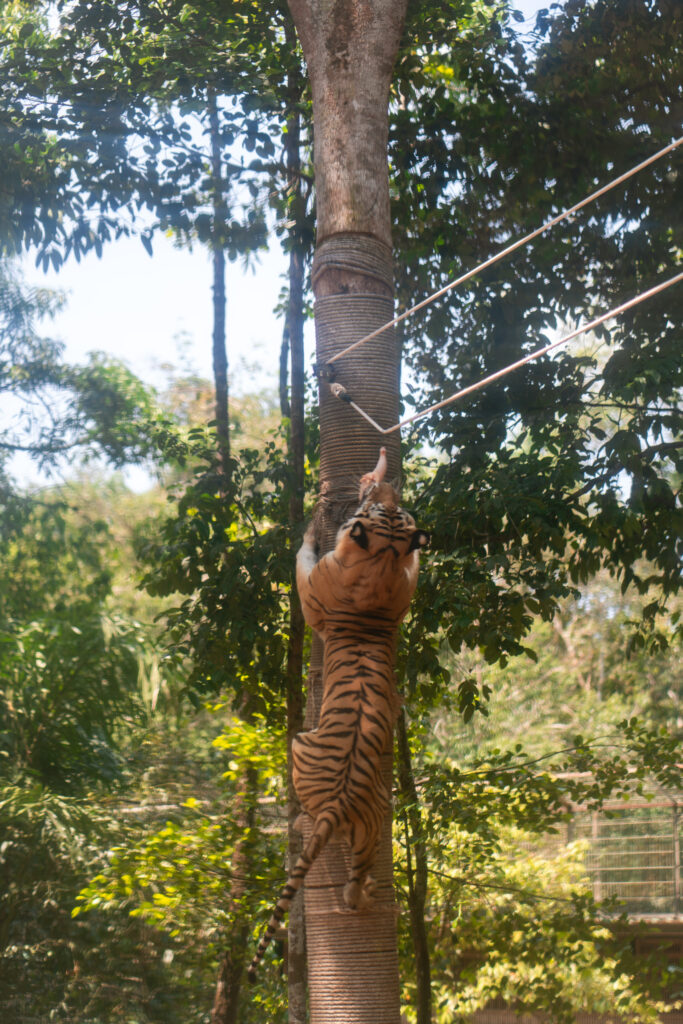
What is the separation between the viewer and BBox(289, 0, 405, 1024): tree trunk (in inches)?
95.1

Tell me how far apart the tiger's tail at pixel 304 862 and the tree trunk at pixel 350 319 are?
0.26 m

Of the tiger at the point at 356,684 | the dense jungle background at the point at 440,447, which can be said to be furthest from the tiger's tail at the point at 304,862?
the dense jungle background at the point at 440,447

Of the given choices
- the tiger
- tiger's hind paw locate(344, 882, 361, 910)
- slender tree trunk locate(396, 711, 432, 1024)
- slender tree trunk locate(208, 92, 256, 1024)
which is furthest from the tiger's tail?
slender tree trunk locate(208, 92, 256, 1024)

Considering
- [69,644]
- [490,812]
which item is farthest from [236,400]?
[490,812]

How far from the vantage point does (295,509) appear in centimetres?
420

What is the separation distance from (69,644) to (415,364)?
3700 mm

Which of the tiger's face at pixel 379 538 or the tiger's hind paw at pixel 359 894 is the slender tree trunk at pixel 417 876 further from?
the tiger's face at pixel 379 538

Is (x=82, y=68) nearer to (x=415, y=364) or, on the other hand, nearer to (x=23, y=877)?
(x=415, y=364)

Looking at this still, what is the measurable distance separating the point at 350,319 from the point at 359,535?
92 centimetres

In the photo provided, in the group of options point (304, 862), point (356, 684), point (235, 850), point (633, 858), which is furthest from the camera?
point (633, 858)

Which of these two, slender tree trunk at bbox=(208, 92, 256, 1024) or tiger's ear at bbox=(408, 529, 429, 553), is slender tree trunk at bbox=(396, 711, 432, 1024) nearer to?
slender tree trunk at bbox=(208, 92, 256, 1024)

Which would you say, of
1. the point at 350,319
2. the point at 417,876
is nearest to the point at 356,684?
the point at 350,319

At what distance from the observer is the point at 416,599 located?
3598mm

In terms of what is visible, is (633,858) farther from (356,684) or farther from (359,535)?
(359,535)
